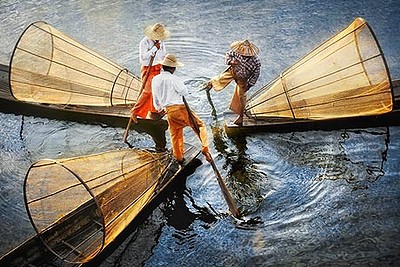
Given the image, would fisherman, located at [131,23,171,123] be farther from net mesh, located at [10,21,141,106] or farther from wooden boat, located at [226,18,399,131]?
wooden boat, located at [226,18,399,131]

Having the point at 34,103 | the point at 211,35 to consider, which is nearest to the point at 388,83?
the point at 211,35

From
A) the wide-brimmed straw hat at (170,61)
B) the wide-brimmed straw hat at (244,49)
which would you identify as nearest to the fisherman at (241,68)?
the wide-brimmed straw hat at (244,49)

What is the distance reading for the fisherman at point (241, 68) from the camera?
7.06 m

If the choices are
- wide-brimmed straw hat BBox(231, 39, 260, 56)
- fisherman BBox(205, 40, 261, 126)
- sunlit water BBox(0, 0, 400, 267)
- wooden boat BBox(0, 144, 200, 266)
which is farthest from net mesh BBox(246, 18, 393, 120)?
wooden boat BBox(0, 144, 200, 266)

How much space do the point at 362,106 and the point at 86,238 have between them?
157 inches

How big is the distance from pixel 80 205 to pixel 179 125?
59.5 inches

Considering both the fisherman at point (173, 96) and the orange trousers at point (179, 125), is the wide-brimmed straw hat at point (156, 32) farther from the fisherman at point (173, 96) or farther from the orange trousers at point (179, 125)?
the orange trousers at point (179, 125)

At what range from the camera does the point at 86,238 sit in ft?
20.8

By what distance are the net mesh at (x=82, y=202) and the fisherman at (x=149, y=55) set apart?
3.59 feet

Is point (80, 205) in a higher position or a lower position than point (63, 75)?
lower

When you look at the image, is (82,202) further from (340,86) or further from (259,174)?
(340,86)

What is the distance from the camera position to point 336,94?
7.63m

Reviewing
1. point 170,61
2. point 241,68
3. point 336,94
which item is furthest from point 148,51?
point 336,94

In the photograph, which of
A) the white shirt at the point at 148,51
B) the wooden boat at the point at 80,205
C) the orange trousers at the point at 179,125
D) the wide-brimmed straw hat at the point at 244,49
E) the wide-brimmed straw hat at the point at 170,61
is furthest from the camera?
the white shirt at the point at 148,51
